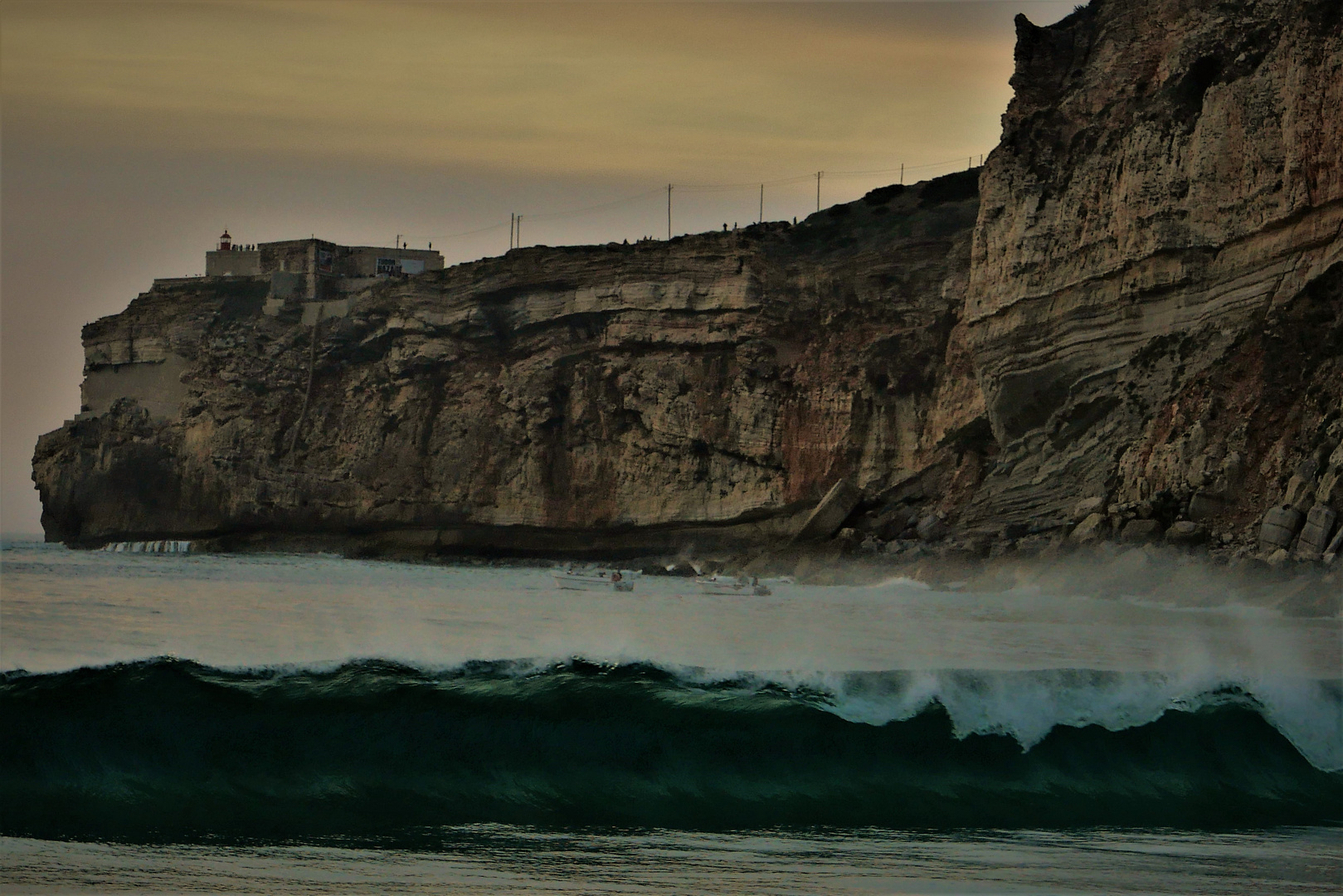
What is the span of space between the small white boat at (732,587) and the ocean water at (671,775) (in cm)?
1682

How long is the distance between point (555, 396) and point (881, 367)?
11589mm

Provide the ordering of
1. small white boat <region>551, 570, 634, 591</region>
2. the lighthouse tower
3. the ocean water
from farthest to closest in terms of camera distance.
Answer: the lighthouse tower
small white boat <region>551, 570, 634, 591</region>
the ocean water

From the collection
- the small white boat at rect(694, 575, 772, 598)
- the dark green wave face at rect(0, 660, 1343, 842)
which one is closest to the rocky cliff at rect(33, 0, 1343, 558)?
the small white boat at rect(694, 575, 772, 598)

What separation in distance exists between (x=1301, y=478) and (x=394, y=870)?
1857cm

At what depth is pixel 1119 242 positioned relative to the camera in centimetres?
3078

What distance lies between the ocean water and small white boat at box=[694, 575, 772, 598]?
1682 centimetres

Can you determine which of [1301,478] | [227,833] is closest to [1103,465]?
[1301,478]

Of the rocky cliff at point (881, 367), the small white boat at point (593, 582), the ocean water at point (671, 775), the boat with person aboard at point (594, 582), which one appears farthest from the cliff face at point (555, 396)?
the ocean water at point (671, 775)

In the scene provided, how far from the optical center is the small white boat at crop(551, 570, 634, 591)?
115 feet

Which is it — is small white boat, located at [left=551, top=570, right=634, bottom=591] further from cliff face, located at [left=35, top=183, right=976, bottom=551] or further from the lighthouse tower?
the lighthouse tower

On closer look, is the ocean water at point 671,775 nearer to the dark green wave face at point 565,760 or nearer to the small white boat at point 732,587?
the dark green wave face at point 565,760

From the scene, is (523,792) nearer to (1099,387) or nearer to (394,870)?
(394,870)

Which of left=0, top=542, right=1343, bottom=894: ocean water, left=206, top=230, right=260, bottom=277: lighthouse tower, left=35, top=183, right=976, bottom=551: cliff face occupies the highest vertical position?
left=206, top=230, right=260, bottom=277: lighthouse tower

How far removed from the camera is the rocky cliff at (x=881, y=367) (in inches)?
1042
